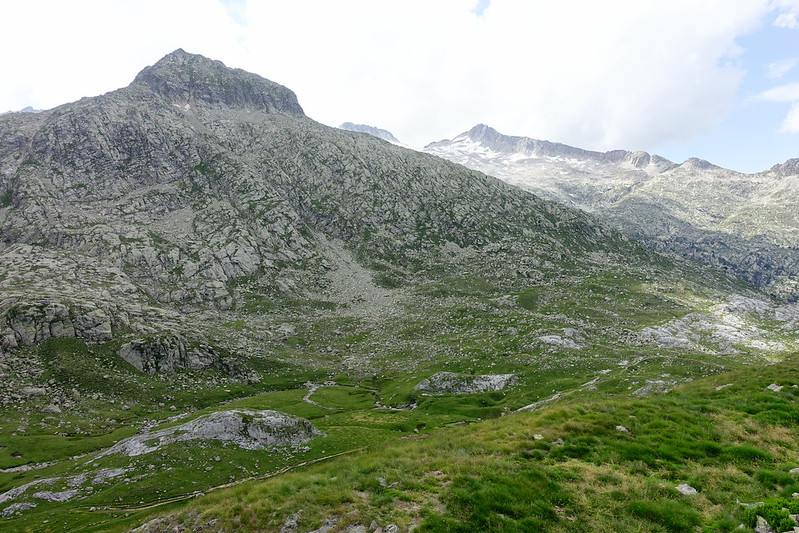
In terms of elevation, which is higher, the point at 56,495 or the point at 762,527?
the point at 762,527

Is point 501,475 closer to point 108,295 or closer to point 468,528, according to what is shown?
point 468,528

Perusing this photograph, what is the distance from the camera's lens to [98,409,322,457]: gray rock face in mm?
56125

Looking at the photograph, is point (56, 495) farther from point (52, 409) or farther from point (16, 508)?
point (52, 409)

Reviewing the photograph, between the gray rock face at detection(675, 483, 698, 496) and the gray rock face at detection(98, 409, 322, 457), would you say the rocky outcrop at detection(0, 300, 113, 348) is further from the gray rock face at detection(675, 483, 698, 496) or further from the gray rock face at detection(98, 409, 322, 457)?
the gray rock face at detection(675, 483, 698, 496)

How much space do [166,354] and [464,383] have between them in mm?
74491

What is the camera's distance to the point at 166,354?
9475 cm

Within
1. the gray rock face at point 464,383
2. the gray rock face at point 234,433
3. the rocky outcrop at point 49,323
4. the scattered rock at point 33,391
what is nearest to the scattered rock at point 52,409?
the scattered rock at point 33,391

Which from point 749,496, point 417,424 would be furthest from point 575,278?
point 749,496

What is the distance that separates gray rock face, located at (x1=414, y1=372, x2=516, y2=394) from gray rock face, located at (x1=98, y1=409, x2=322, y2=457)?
3915cm

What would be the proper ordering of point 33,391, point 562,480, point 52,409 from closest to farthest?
point 562,480 → point 52,409 → point 33,391

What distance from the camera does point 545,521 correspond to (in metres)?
13.7

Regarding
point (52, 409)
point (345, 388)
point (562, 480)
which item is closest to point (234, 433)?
point (52, 409)

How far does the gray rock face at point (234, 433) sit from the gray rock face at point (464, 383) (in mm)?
39148

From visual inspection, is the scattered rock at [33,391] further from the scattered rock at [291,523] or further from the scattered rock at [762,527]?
the scattered rock at [762,527]
